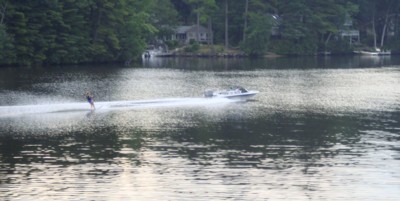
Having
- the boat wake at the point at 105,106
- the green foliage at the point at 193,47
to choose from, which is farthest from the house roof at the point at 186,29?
the boat wake at the point at 105,106

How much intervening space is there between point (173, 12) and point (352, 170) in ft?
403

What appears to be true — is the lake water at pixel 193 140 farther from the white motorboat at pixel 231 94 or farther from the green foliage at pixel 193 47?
the green foliage at pixel 193 47

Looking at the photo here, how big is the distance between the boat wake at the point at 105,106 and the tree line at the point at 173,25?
4095cm

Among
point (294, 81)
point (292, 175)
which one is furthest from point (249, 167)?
point (294, 81)

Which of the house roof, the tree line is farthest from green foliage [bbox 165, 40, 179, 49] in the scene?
the house roof

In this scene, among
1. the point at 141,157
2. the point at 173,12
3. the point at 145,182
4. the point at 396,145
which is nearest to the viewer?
the point at 145,182

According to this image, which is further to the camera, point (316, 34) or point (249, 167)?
point (316, 34)

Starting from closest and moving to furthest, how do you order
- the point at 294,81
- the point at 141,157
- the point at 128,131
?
the point at 141,157 → the point at 128,131 → the point at 294,81

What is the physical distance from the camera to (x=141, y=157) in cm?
4822

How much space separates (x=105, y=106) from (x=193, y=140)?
730 inches

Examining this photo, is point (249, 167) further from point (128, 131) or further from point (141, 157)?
point (128, 131)

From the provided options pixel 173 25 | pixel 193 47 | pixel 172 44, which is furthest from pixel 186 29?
pixel 193 47

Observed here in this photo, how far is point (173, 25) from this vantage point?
165500 mm

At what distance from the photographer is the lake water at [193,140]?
4056 cm
